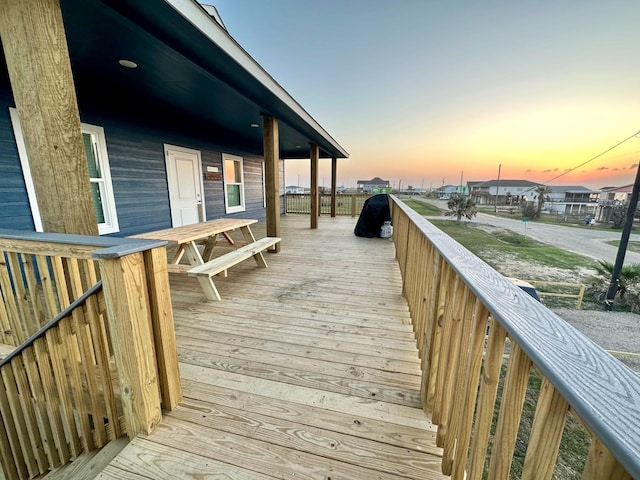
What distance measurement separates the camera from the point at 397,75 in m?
9.67

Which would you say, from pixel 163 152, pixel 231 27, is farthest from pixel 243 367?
pixel 231 27

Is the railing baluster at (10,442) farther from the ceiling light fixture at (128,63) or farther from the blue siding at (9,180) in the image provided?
the ceiling light fixture at (128,63)

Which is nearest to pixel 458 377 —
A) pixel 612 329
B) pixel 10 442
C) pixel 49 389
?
pixel 49 389

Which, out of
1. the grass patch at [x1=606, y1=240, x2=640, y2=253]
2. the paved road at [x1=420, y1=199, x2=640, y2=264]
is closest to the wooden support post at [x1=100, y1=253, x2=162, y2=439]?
the paved road at [x1=420, y1=199, x2=640, y2=264]

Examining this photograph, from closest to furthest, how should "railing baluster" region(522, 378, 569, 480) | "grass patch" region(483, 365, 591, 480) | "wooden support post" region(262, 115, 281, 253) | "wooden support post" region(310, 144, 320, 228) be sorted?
"railing baluster" region(522, 378, 569, 480), "grass patch" region(483, 365, 591, 480), "wooden support post" region(262, 115, 281, 253), "wooden support post" region(310, 144, 320, 228)

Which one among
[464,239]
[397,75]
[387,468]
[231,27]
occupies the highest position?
[231,27]

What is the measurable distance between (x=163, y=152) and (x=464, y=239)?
19.8 m

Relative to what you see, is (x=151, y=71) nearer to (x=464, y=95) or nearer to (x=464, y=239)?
(x=464, y=95)

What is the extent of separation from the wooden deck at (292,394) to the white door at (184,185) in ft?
10.0

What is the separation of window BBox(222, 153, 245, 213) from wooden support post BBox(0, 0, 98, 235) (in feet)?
18.8

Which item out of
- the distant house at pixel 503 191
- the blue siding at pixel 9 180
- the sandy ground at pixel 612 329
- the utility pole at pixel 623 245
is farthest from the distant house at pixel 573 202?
the blue siding at pixel 9 180

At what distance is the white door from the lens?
17.5ft

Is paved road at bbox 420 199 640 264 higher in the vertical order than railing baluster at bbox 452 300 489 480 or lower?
lower

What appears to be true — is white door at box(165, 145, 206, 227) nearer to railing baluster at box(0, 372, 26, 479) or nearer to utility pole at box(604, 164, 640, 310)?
railing baluster at box(0, 372, 26, 479)
